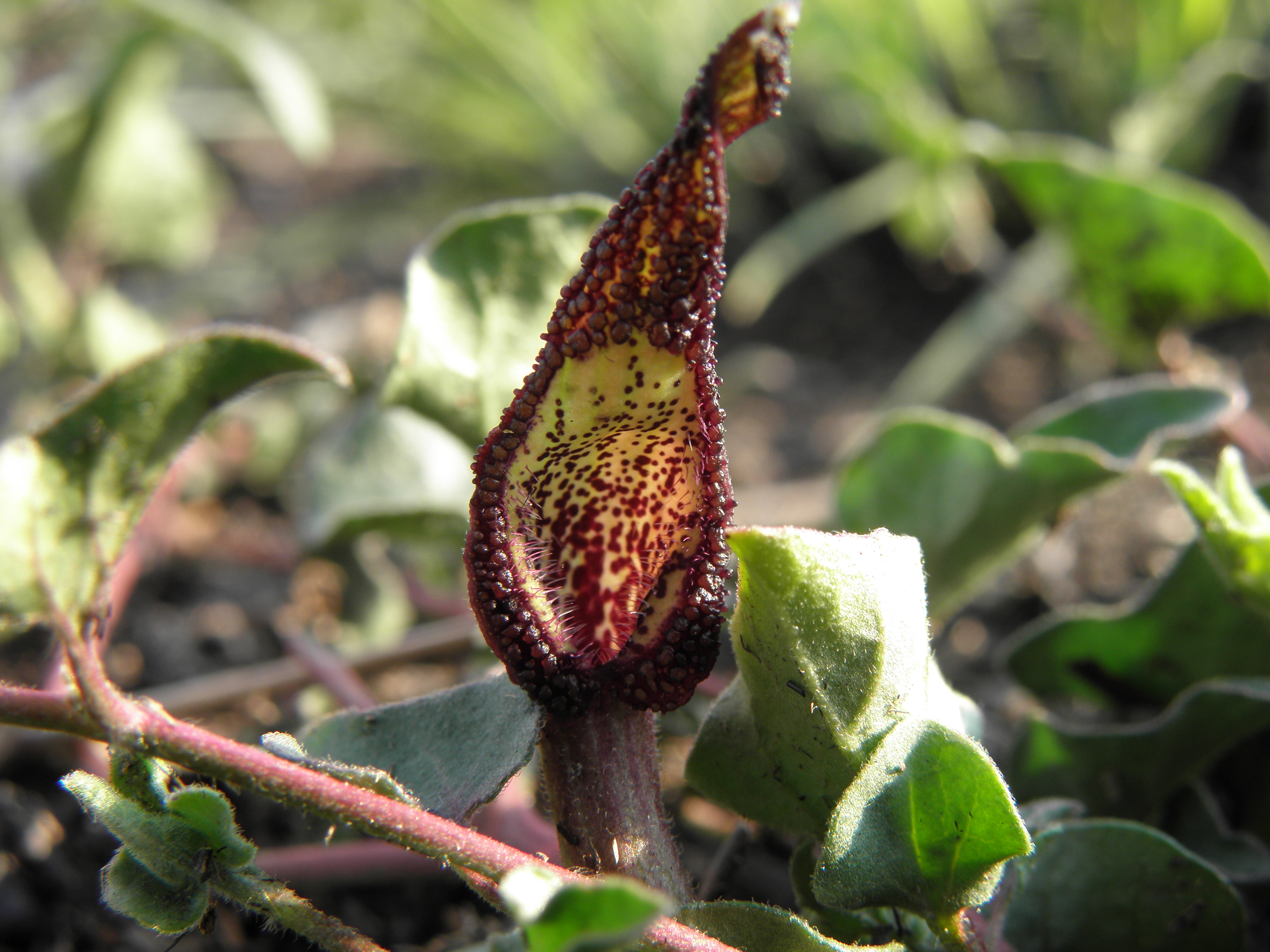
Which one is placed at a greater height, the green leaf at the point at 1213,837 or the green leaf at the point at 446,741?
the green leaf at the point at 446,741

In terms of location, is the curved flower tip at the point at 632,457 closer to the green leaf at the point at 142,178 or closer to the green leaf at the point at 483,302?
the green leaf at the point at 483,302

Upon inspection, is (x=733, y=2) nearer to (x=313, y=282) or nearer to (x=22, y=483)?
(x=313, y=282)

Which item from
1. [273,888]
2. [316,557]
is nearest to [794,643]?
[273,888]

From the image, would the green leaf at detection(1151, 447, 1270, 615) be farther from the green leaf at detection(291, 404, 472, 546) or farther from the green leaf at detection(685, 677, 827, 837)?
the green leaf at detection(291, 404, 472, 546)

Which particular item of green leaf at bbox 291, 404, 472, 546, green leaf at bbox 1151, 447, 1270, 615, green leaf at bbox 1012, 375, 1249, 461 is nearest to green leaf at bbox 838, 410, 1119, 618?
green leaf at bbox 1012, 375, 1249, 461

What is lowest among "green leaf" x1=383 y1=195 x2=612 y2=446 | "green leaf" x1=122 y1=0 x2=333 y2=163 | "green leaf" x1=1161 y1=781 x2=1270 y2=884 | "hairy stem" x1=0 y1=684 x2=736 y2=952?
"green leaf" x1=1161 y1=781 x2=1270 y2=884

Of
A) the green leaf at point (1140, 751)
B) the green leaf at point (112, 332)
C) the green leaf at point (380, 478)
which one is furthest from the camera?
the green leaf at point (112, 332)

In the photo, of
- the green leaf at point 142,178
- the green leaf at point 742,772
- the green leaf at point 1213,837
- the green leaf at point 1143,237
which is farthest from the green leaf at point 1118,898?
the green leaf at point 142,178
